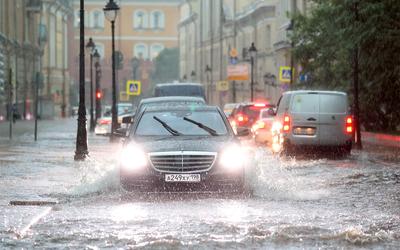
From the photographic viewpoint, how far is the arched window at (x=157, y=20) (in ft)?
546

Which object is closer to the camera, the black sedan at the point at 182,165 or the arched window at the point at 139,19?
the black sedan at the point at 182,165

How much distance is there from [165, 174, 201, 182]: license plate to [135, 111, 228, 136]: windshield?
61.0 inches

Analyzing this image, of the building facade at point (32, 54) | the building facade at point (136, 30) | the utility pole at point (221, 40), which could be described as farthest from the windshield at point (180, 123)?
the building facade at point (136, 30)

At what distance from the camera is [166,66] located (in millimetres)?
160250

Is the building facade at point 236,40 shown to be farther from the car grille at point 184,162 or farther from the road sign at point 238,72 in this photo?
the car grille at point 184,162

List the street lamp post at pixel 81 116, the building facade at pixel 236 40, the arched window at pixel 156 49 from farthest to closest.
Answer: the arched window at pixel 156 49, the building facade at pixel 236 40, the street lamp post at pixel 81 116

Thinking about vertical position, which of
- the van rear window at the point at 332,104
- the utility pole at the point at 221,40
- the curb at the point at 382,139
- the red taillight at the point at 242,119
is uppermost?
the utility pole at the point at 221,40

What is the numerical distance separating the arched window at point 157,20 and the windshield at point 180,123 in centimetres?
14868

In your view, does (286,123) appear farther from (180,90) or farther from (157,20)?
(157,20)

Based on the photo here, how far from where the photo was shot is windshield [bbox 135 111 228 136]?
1750 centimetres

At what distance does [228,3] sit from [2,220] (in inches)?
3824

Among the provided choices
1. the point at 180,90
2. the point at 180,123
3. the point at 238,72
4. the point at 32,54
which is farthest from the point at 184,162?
the point at 32,54

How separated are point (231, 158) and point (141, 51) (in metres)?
151

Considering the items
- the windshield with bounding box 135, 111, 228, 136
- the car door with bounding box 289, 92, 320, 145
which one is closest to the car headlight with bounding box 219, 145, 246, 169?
the windshield with bounding box 135, 111, 228, 136
